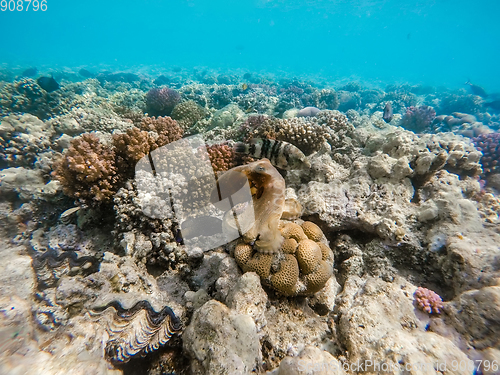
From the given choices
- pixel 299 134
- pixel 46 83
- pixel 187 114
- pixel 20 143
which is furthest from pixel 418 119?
pixel 46 83

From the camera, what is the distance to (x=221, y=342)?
5.37ft

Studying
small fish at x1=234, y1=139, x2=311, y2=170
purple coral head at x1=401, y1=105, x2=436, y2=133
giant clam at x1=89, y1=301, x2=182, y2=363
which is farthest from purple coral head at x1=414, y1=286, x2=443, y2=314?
purple coral head at x1=401, y1=105, x2=436, y2=133

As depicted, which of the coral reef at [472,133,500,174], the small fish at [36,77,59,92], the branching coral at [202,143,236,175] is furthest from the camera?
the small fish at [36,77,59,92]

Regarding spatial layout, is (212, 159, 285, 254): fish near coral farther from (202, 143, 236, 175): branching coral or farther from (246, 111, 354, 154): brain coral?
(246, 111, 354, 154): brain coral

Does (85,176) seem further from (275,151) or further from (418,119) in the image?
(418,119)

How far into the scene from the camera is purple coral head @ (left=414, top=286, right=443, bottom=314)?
6.97 ft

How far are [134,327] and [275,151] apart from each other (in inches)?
111

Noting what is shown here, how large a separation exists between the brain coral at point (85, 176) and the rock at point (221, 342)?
2266mm

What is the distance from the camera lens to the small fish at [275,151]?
3.46 m

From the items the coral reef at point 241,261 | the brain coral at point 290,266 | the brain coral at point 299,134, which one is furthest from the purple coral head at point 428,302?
the brain coral at point 299,134

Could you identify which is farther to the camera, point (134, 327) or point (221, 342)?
point (134, 327)

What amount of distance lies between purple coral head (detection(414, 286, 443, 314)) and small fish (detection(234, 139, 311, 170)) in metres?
2.27

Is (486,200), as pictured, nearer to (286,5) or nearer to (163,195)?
(163,195)

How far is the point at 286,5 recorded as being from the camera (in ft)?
309
